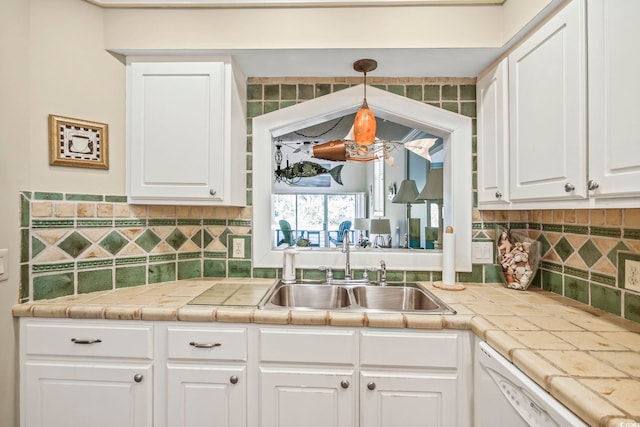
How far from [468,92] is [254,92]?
1267 millimetres

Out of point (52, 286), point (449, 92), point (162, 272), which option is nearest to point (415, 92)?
point (449, 92)

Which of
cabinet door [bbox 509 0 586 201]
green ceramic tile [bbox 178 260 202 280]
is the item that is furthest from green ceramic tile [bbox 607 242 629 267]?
green ceramic tile [bbox 178 260 202 280]

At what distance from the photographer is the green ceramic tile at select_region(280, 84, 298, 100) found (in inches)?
75.7

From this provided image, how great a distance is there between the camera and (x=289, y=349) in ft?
4.30

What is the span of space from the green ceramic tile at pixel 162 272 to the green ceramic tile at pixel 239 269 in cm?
33

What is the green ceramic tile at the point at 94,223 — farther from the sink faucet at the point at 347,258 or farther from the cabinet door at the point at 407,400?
the cabinet door at the point at 407,400

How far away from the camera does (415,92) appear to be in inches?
74.4

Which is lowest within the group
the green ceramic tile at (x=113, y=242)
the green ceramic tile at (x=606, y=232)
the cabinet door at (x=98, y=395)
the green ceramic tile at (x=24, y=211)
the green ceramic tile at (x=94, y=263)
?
the cabinet door at (x=98, y=395)

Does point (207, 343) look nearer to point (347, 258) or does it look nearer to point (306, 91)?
point (347, 258)

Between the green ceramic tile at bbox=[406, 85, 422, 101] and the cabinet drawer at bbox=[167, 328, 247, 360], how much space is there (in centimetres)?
157

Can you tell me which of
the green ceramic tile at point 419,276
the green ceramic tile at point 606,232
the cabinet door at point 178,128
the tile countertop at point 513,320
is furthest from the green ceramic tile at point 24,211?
the green ceramic tile at point 606,232

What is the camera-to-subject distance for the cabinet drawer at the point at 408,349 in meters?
1.27

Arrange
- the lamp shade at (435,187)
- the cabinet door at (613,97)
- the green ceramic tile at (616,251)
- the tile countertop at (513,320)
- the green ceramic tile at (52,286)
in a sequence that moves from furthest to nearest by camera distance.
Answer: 1. the lamp shade at (435,187)
2. the green ceramic tile at (52,286)
3. the green ceramic tile at (616,251)
4. the cabinet door at (613,97)
5. the tile countertop at (513,320)

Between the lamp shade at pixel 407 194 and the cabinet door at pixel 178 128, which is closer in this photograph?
the cabinet door at pixel 178 128
